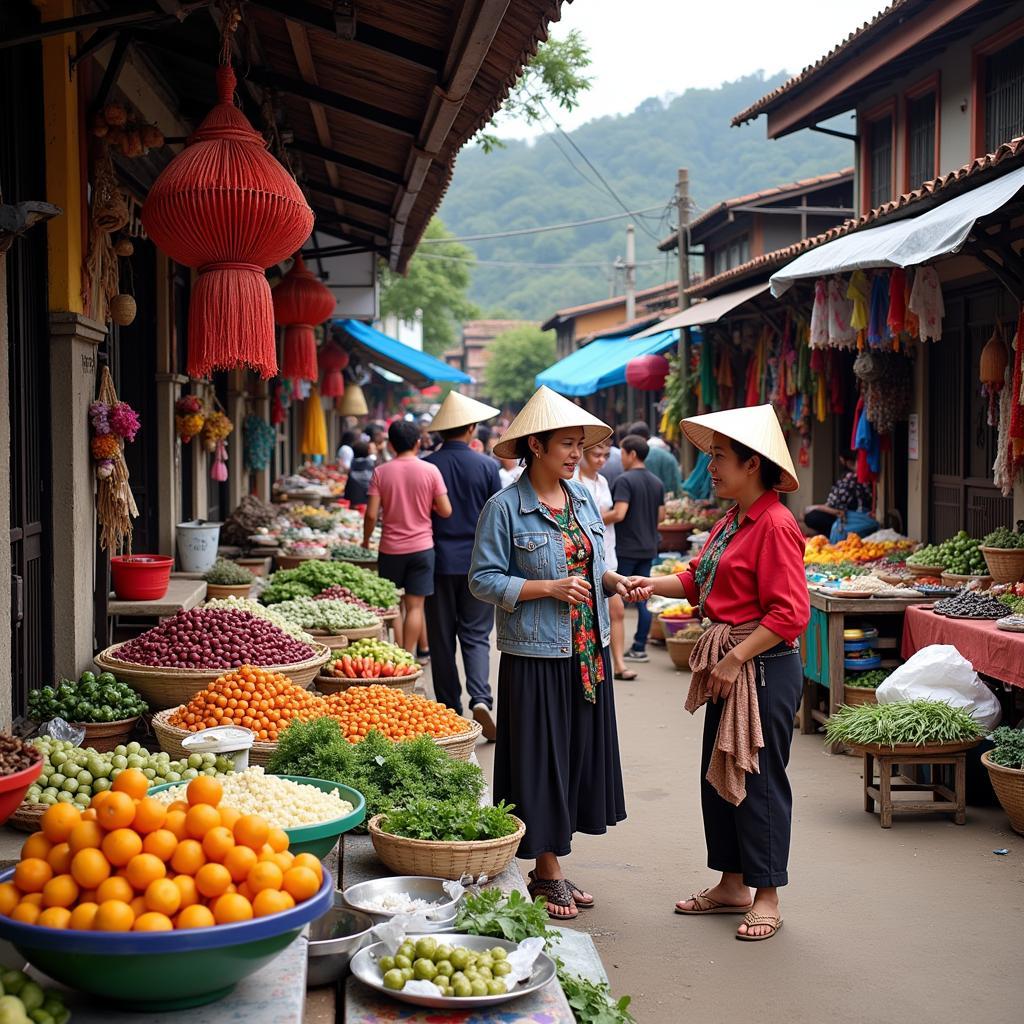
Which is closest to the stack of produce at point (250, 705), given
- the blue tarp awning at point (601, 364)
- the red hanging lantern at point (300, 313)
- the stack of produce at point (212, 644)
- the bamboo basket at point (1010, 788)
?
the stack of produce at point (212, 644)

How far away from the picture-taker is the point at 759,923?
522cm

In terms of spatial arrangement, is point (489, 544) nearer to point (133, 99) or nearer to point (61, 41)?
point (61, 41)

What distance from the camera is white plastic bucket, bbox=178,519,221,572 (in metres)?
9.66

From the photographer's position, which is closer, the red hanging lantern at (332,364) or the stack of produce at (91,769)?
the stack of produce at (91,769)

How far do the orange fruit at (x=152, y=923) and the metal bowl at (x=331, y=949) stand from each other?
84 cm

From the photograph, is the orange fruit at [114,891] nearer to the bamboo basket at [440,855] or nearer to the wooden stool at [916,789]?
the bamboo basket at [440,855]

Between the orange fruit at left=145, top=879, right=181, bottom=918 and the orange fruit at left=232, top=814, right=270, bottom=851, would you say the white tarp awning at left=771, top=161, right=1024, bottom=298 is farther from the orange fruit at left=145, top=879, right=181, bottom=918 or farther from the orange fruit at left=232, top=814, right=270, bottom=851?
the orange fruit at left=145, top=879, right=181, bottom=918

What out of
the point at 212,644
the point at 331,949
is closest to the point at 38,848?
the point at 331,949

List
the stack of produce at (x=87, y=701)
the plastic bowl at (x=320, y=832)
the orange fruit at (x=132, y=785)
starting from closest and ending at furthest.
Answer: the orange fruit at (x=132, y=785) → the plastic bowl at (x=320, y=832) → the stack of produce at (x=87, y=701)

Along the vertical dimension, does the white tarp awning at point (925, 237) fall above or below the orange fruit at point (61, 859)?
above

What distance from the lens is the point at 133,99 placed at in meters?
7.24

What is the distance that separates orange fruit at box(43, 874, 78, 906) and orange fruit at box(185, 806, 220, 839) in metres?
0.29

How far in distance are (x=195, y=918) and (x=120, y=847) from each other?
26 centimetres

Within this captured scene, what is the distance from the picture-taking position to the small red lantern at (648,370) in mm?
20766
